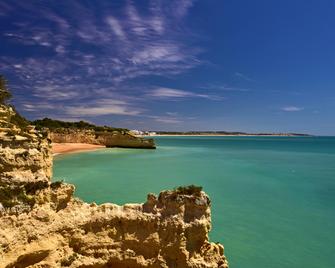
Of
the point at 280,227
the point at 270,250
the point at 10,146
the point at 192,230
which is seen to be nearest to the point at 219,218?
the point at 280,227

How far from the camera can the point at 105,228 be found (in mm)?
7113

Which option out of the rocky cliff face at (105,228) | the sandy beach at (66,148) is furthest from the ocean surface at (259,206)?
the sandy beach at (66,148)

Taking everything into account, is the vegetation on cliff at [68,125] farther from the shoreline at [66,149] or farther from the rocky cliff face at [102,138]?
the shoreline at [66,149]

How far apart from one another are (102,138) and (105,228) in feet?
242

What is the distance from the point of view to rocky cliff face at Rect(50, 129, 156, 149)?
75812mm

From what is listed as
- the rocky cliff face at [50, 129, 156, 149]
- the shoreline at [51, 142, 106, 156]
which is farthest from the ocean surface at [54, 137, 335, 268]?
the rocky cliff face at [50, 129, 156, 149]

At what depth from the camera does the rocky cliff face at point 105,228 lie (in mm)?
6590

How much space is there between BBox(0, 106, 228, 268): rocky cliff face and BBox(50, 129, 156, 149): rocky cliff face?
6747 centimetres

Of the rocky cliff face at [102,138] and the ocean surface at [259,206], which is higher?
the rocky cliff face at [102,138]

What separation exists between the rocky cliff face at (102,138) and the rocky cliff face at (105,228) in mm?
67466

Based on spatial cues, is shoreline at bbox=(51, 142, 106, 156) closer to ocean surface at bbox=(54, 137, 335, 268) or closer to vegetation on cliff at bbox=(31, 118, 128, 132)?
vegetation on cliff at bbox=(31, 118, 128, 132)

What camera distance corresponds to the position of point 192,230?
7.29 meters

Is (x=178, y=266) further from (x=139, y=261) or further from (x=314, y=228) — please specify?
(x=314, y=228)

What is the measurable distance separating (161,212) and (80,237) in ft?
5.89
